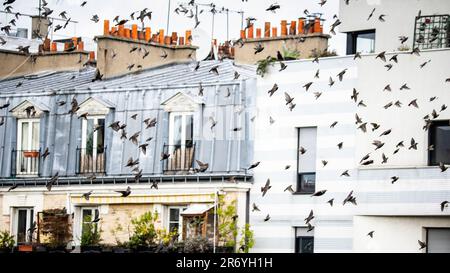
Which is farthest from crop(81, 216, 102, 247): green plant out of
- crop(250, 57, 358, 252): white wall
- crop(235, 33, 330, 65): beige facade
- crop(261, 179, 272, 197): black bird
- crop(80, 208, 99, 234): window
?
crop(235, 33, 330, 65): beige facade

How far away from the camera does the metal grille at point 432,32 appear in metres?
35.3

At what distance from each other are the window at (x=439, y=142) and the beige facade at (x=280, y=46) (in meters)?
4.44

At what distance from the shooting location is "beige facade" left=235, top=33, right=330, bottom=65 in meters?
38.8

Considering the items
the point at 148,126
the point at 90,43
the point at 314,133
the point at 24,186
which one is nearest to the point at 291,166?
the point at 314,133

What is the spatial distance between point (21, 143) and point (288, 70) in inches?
335

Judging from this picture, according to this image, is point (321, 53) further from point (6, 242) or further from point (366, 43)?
point (6, 242)

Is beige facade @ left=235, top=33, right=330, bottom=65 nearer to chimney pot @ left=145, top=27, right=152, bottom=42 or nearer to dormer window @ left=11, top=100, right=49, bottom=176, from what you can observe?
chimney pot @ left=145, top=27, right=152, bottom=42

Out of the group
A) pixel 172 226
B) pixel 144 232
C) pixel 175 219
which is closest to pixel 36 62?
pixel 175 219

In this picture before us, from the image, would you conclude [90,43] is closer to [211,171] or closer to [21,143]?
[21,143]

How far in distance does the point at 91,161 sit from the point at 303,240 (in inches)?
272

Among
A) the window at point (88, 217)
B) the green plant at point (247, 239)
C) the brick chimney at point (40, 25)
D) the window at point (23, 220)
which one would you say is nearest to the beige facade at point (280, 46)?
the green plant at point (247, 239)

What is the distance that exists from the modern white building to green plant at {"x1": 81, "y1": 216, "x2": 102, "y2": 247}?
4151mm

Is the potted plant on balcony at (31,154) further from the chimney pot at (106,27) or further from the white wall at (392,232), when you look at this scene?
the white wall at (392,232)

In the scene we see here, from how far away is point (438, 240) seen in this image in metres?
34.6
